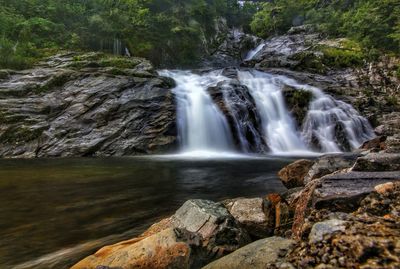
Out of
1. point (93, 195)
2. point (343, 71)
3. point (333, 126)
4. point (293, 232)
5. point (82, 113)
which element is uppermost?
point (343, 71)

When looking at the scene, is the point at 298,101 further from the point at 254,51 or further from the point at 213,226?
the point at 254,51

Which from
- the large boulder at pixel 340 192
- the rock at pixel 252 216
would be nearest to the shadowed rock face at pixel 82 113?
the rock at pixel 252 216

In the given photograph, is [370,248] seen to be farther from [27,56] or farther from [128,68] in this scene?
[27,56]

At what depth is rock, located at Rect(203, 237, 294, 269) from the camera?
2785 millimetres

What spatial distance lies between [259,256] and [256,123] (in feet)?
52.0

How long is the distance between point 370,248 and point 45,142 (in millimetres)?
15695

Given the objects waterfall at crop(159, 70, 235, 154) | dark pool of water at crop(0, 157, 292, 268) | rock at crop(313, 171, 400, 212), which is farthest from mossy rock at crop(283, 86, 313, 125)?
rock at crop(313, 171, 400, 212)

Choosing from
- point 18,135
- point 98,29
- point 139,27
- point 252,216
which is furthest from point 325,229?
point 139,27

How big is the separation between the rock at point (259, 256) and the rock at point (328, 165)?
3.82m

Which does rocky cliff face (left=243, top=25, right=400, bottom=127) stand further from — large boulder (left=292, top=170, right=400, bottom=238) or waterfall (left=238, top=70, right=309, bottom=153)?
large boulder (left=292, top=170, right=400, bottom=238)

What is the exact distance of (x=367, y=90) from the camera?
908 inches

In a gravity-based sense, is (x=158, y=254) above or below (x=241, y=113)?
below

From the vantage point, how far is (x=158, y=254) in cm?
328

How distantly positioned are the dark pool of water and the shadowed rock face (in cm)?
255
